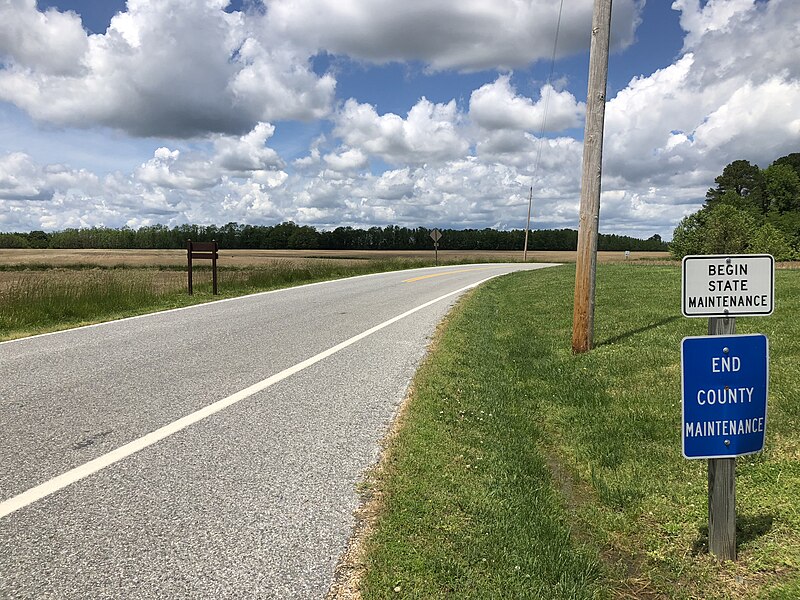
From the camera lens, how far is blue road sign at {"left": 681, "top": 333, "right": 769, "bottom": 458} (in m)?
2.71

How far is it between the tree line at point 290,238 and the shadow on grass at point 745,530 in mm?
108275

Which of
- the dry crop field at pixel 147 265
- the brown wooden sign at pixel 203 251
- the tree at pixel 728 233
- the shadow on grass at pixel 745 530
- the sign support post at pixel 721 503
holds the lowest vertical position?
the shadow on grass at pixel 745 530

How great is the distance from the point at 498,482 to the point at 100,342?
6999 millimetres

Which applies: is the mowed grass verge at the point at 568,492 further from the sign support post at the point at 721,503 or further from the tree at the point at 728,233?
the tree at the point at 728,233

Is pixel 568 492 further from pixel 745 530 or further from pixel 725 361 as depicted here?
pixel 725 361

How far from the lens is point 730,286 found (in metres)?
2.72

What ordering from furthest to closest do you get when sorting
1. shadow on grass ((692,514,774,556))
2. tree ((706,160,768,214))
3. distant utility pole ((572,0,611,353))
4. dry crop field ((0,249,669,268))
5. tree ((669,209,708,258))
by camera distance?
tree ((706,160,768,214)) → tree ((669,209,708,258)) → dry crop field ((0,249,669,268)) → distant utility pole ((572,0,611,353)) → shadow on grass ((692,514,774,556))

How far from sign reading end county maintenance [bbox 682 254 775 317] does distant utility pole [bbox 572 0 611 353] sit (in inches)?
186

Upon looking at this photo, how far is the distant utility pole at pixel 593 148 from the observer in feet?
24.3

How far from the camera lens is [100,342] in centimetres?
829

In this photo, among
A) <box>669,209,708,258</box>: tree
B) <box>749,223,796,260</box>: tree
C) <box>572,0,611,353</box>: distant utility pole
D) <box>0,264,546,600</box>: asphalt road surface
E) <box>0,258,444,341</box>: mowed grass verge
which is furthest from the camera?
<box>669,209,708,258</box>: tree

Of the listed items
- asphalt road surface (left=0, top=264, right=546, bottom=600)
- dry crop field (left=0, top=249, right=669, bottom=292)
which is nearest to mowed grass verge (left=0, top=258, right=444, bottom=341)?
dry crop field (left=0, top=249, right=669, bottom=292)

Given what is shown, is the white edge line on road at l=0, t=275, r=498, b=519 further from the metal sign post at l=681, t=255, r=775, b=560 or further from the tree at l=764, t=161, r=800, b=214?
the tree at l=764, t=161, r=800, b=214

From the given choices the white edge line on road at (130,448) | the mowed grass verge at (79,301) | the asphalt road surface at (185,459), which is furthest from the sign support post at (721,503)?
the mowed grass verge at (79,301)
